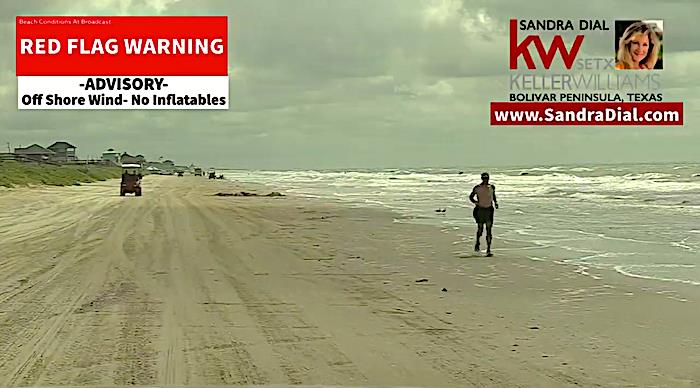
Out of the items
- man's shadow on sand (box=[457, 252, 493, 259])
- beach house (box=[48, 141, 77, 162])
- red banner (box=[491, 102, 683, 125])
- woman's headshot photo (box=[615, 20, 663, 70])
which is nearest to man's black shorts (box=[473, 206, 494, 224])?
man's shadow on sand (box=[457, 252, 493, 259])

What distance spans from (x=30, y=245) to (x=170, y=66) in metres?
5.30

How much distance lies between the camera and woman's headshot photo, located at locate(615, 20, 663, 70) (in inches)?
819

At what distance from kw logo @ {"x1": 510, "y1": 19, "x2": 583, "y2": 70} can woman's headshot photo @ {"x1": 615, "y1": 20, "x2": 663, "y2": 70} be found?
1294 millimetres

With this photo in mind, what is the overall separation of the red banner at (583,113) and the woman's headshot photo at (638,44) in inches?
42.6

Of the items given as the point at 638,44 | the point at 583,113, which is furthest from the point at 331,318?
the point at 638,44

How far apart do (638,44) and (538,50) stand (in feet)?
8.48

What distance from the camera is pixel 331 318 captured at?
9633 millimetres

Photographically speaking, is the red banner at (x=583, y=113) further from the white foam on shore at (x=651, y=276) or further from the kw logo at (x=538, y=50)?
the white foam on shore at (x=651, y=276)

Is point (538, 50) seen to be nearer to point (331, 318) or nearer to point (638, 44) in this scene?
point (638, 44)

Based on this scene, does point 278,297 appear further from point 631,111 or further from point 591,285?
point 631,111

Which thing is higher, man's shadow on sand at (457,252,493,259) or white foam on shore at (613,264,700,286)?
man's shadow on sand at (457,252,493,259)

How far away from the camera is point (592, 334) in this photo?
8.80 metres

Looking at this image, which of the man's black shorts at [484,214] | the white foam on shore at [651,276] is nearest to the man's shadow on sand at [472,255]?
the man's black shorts at [484,214]

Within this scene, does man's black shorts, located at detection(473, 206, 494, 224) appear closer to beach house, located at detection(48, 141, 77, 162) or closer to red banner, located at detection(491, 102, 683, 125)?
red banner, located at detection(491, 102, 683, 125)
